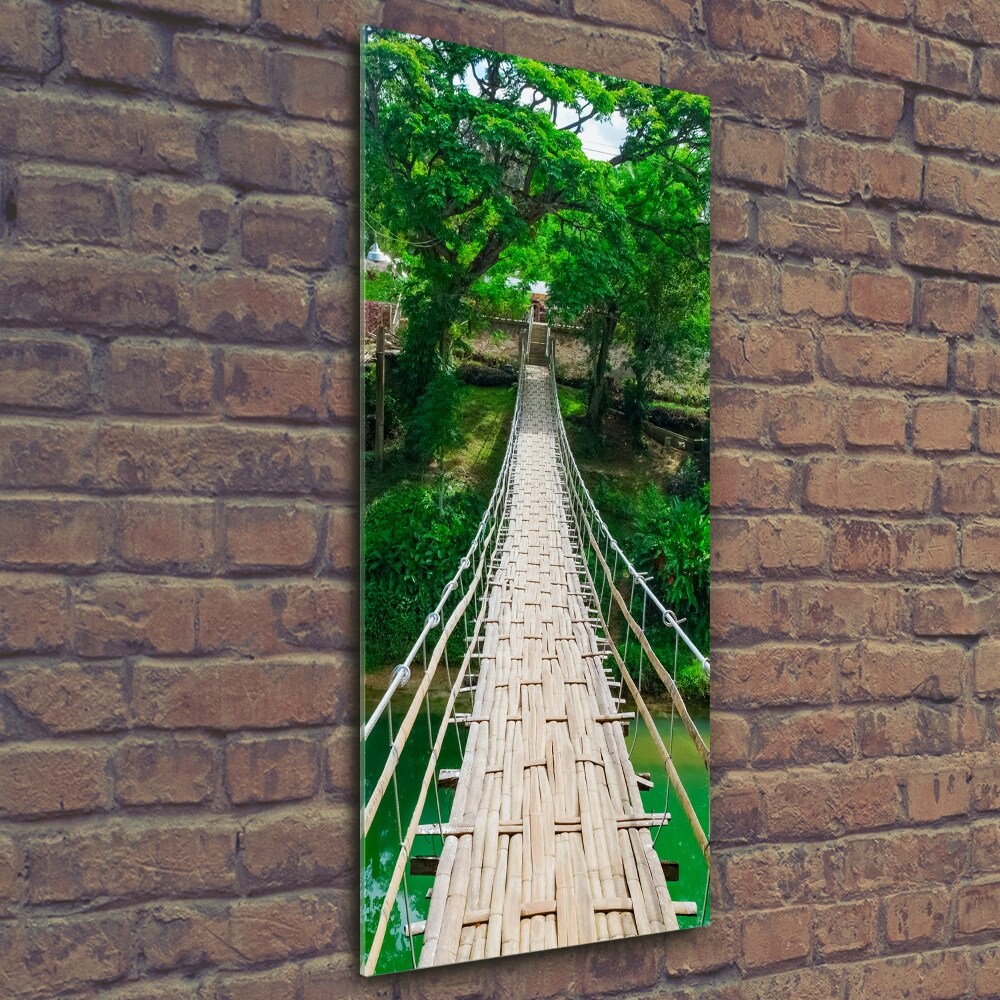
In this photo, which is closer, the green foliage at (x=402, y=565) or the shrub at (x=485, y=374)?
the green foliage at (x=402, y=565)

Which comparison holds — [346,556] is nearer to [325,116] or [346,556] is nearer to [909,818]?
[325,116]

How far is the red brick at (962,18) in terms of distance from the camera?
1394mm

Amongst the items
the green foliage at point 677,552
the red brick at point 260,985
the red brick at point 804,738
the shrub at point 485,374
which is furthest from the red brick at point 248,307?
the red brick at point 804,738

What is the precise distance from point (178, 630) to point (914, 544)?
43.4 inches

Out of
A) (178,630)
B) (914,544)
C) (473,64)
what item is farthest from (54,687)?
(914,544)

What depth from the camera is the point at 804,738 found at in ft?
4.35

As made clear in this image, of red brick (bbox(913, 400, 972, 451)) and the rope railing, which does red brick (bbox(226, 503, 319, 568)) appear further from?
red brick (bbox(913, 400, 972, 451))

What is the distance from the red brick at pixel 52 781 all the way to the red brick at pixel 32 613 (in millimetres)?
117

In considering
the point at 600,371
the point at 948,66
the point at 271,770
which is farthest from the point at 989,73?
the point at 271,770

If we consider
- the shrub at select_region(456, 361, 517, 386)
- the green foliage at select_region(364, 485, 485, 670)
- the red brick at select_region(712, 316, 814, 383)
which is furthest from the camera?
the red brick at select_region(712, 316, 814, 383)

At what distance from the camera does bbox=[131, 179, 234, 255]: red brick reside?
1.04m

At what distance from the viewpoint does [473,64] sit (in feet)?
3.73

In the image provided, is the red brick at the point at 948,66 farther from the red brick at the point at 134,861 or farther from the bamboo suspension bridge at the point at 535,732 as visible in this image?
the red brick at the point at 134,861

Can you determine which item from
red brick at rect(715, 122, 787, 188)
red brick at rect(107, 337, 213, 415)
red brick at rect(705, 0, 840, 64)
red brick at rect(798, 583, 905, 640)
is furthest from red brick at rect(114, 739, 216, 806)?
red brick at rect(705, 0, 840, 64)
